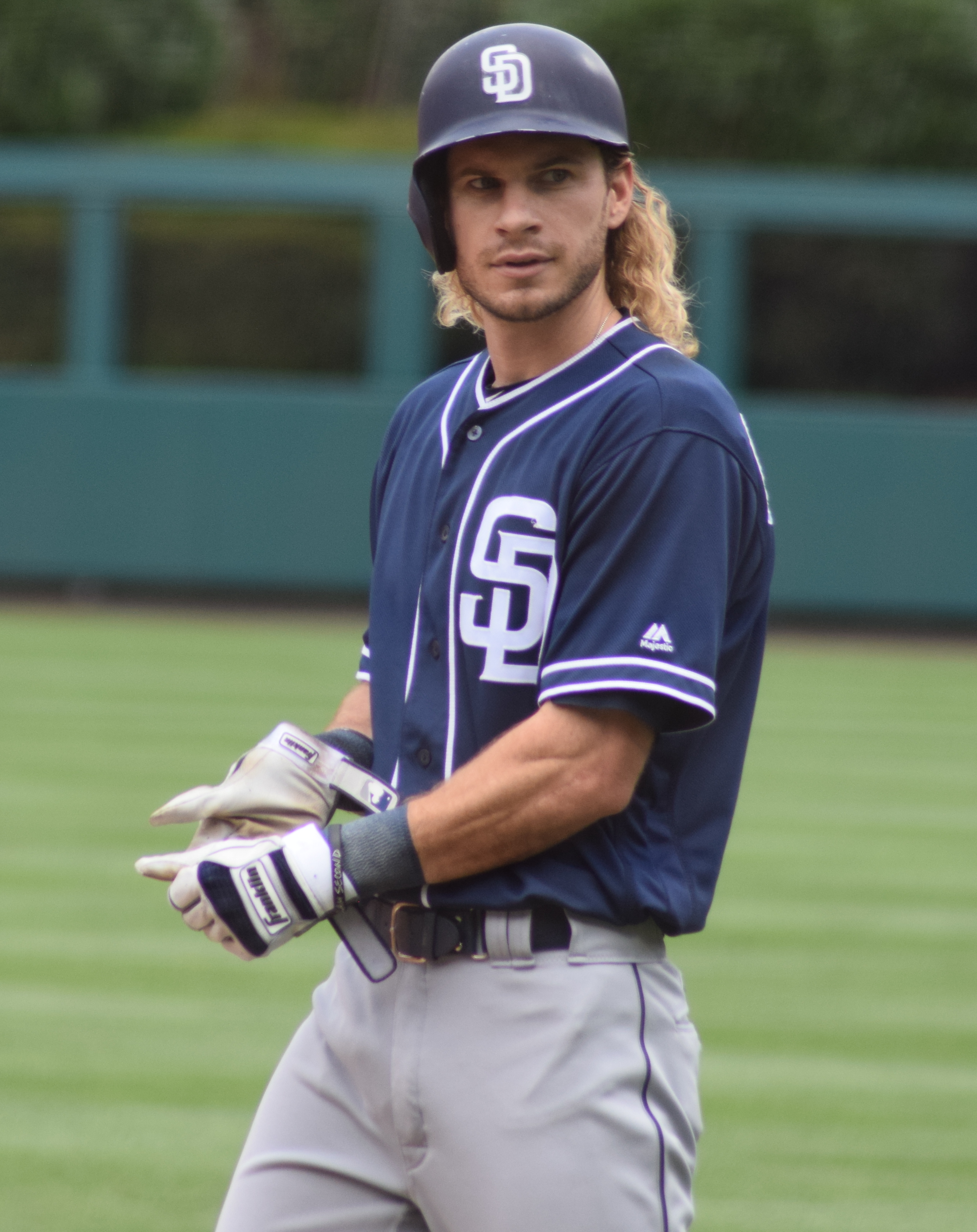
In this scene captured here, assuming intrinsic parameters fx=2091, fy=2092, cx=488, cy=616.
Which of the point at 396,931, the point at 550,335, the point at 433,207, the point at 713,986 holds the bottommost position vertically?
the point at 713,986

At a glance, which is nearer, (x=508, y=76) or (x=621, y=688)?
(x=621, y=688)

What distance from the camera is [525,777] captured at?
2553 millimetres

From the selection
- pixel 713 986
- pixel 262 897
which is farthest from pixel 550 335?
pixel 713 986

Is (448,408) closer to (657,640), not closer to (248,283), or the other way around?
(657,640)

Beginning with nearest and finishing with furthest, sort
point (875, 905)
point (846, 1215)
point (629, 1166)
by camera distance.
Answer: point (629, 1166) → point (846, 1215) → point (875, 905)

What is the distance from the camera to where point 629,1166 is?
263cm

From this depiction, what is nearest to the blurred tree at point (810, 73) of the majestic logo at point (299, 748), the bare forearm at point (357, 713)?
the bare forearm at point (357, 713)

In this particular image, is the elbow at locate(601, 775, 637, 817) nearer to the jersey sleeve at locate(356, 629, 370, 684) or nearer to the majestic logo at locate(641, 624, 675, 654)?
the majestic logo at locate(641, 624, 675, 654)

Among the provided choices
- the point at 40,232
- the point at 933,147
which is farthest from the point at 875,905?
the point at 933,147

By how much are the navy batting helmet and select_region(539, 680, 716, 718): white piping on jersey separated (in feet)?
2.40

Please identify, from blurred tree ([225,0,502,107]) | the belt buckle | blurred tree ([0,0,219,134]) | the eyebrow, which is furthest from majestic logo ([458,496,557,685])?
blurred tree ([225,0,502,107])

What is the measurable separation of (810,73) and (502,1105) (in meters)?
20.3

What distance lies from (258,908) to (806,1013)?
3749 mm

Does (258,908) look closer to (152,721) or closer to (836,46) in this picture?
(152,721)
